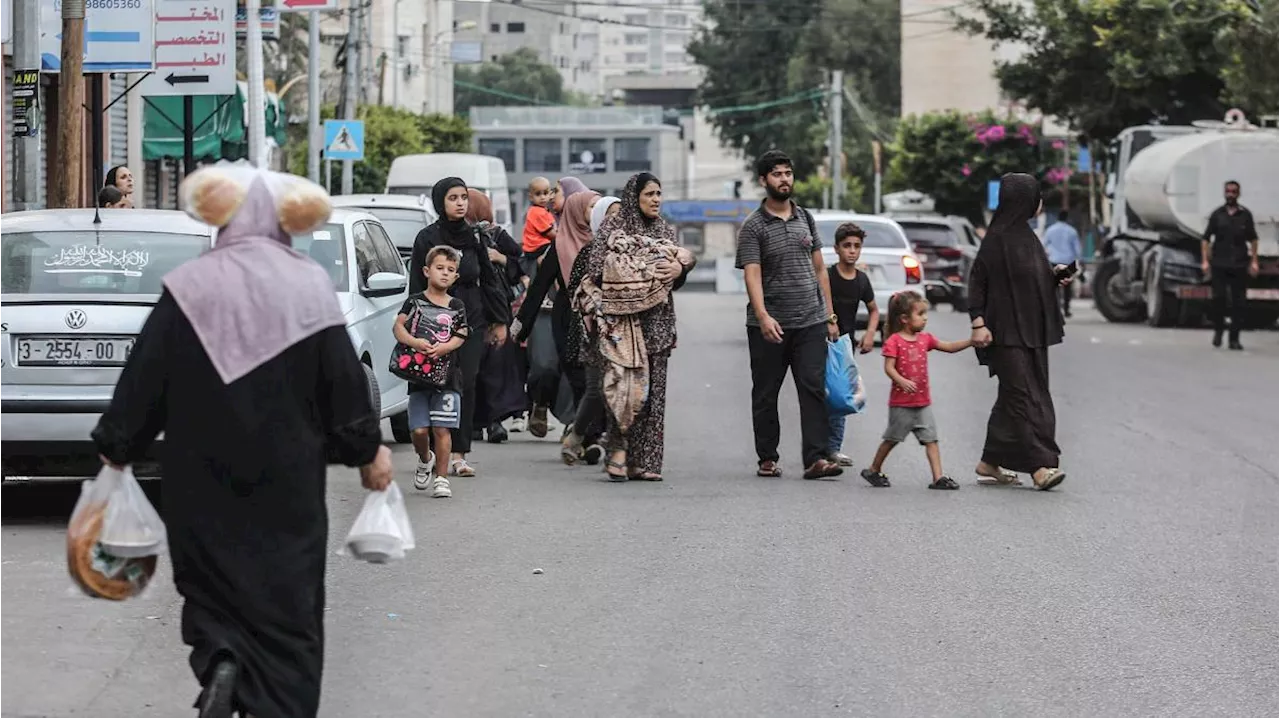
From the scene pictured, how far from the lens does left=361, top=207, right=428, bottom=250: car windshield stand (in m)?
19.1

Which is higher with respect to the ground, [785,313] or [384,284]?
[384,284]

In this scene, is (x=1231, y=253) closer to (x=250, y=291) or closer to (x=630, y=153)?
(x=250, y=291)

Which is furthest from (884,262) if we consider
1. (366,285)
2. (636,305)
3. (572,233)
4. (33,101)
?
(636,305)

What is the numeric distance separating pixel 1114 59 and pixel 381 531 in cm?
3759

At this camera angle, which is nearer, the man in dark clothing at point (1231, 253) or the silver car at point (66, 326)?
the silver car at point (66, 326)

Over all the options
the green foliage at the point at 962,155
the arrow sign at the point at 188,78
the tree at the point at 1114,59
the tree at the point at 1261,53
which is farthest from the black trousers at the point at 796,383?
the green foliage at the point at 962,155

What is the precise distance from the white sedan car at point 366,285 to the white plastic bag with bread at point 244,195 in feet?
24.1

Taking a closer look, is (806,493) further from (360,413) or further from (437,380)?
(360,413)

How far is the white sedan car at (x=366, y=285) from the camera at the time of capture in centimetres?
1326

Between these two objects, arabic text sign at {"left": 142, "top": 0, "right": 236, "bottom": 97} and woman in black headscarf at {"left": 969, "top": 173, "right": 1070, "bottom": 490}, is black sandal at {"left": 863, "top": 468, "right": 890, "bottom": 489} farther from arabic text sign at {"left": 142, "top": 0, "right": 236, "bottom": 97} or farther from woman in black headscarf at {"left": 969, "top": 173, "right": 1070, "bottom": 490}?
arabic text sign at {"left": 142, "top": 0, "right": 236, "bottom": 97}

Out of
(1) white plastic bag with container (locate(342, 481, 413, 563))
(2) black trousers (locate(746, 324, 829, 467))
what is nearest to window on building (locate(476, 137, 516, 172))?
(2) black trousers (locate(746, 324, 829, 467))

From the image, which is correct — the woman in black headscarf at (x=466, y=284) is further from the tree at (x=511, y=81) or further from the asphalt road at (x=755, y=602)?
the tree at (x=511, y=81)

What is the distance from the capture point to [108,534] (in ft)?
18.0

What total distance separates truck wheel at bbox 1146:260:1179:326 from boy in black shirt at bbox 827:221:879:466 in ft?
62.5
